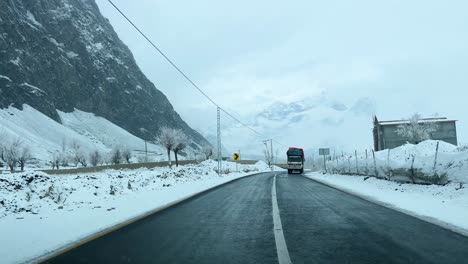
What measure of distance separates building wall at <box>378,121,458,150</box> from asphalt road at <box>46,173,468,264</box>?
8651cm

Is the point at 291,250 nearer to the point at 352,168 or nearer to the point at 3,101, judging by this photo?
the point at 352,168

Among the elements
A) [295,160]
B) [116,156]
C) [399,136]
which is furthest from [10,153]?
[399,136]

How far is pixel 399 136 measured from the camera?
9244 centimetres

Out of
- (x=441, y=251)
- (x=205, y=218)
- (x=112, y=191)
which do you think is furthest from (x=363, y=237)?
(x=112, y=191)

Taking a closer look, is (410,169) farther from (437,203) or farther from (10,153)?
(10,153)

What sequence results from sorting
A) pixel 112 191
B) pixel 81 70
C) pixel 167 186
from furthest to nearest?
pixel 81 70 < pixel 167 186 < pixel 112 191

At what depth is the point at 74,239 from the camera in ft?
26.8

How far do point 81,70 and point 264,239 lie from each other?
19800 cm

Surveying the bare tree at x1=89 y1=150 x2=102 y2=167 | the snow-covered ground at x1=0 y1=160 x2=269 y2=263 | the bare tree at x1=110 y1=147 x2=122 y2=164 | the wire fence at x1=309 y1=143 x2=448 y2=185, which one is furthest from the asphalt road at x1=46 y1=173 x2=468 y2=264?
the bare tree at x1=110 y1=147 x2=122 y2=164

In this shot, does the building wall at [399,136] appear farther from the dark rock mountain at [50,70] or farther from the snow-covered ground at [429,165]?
the dark rock mountain at [50,70]

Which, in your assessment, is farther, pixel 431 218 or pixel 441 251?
pixel 431 218

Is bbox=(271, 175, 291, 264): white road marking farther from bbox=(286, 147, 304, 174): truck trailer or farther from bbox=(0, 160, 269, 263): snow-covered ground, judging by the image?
bbox=(286, 147, 304, 174): truck trailer

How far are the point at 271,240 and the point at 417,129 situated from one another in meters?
88.5

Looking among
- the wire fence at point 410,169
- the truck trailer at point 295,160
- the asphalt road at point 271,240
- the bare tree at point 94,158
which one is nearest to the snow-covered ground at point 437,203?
the wire fence at point 410,169
